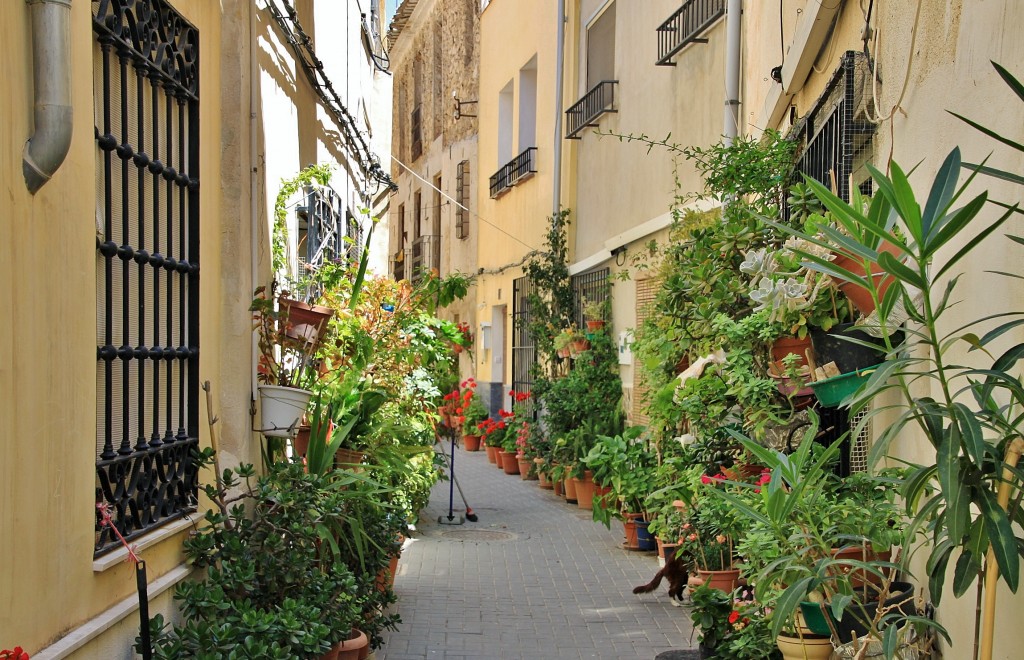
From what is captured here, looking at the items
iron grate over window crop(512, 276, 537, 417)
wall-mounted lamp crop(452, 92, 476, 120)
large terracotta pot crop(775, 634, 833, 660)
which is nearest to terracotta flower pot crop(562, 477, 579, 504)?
iron grate over window crop(512, 276, 537, 417)

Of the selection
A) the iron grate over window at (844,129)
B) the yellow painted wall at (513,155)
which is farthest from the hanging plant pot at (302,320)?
the yellow painted wall at (513,155)

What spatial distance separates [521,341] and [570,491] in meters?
4.31

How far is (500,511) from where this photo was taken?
11.1m

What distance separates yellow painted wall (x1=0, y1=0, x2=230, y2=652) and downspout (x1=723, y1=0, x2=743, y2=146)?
5.63m

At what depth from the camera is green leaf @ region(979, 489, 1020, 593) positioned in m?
2.29

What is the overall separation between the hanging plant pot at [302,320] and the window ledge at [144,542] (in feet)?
5.56

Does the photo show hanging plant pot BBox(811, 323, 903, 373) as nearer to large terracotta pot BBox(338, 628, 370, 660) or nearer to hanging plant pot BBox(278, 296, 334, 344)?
large terracotta pot BBox(338, 628, 370, 660)

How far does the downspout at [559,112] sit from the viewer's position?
13617 millimetres

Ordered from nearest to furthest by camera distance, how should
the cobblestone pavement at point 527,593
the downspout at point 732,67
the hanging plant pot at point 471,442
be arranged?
1. the cobblestone pavement at point 527,593
2. the downspout at point 732,67
3. the hanging plant pot at point 471,442

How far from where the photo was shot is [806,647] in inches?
157

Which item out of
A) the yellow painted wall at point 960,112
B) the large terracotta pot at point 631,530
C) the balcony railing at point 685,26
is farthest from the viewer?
the large terracotta pot at point 631,530

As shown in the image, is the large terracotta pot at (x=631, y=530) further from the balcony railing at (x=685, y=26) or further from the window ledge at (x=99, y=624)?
the window ledge at (x=99, y=624)

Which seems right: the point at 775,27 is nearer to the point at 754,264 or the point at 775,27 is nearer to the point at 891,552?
the point at 754,264

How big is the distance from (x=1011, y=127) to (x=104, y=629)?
10.5 feet
